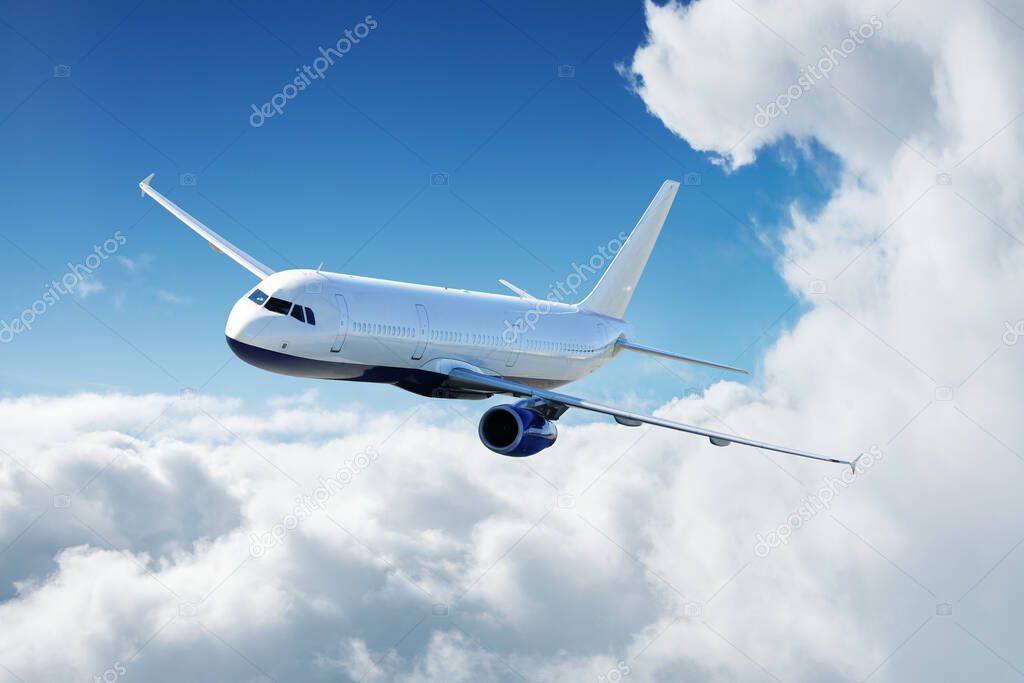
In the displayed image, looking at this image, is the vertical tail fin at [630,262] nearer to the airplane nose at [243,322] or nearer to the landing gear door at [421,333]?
the landing gear door at [421,333]

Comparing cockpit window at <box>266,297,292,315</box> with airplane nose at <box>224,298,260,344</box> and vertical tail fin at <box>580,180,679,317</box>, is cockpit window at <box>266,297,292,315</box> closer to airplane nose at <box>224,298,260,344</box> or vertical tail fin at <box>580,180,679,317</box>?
airplane nose at <box>224,298,260,344</box>

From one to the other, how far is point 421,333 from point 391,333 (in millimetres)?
1290

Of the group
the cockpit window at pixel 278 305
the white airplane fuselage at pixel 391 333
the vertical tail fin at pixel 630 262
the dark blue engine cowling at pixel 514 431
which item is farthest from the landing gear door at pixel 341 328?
the vertical tail fin at pixel 630 262

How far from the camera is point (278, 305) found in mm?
28625

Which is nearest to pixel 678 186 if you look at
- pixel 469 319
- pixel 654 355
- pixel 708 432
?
pixel 654 355

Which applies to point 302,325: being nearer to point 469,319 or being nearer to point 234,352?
point 234,352

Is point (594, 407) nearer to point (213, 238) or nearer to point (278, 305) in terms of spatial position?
point (278, 305)

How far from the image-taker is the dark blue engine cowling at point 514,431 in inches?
1155

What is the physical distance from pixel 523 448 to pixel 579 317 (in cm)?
1443

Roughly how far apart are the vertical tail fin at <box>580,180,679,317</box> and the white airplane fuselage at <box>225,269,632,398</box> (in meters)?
6.34

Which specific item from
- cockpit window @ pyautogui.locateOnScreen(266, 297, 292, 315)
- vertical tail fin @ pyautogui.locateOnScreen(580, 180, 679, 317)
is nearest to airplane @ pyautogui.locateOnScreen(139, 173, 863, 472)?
cockpit window @ pyautogui.locateOnScreen(266, 297, 292, 315)

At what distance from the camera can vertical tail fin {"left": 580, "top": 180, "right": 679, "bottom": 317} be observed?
46094mm

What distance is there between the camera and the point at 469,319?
34.3m

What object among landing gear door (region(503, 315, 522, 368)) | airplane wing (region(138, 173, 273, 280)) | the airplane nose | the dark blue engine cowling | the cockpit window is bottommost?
airplane wing (region(138, 173, 273, 280))
